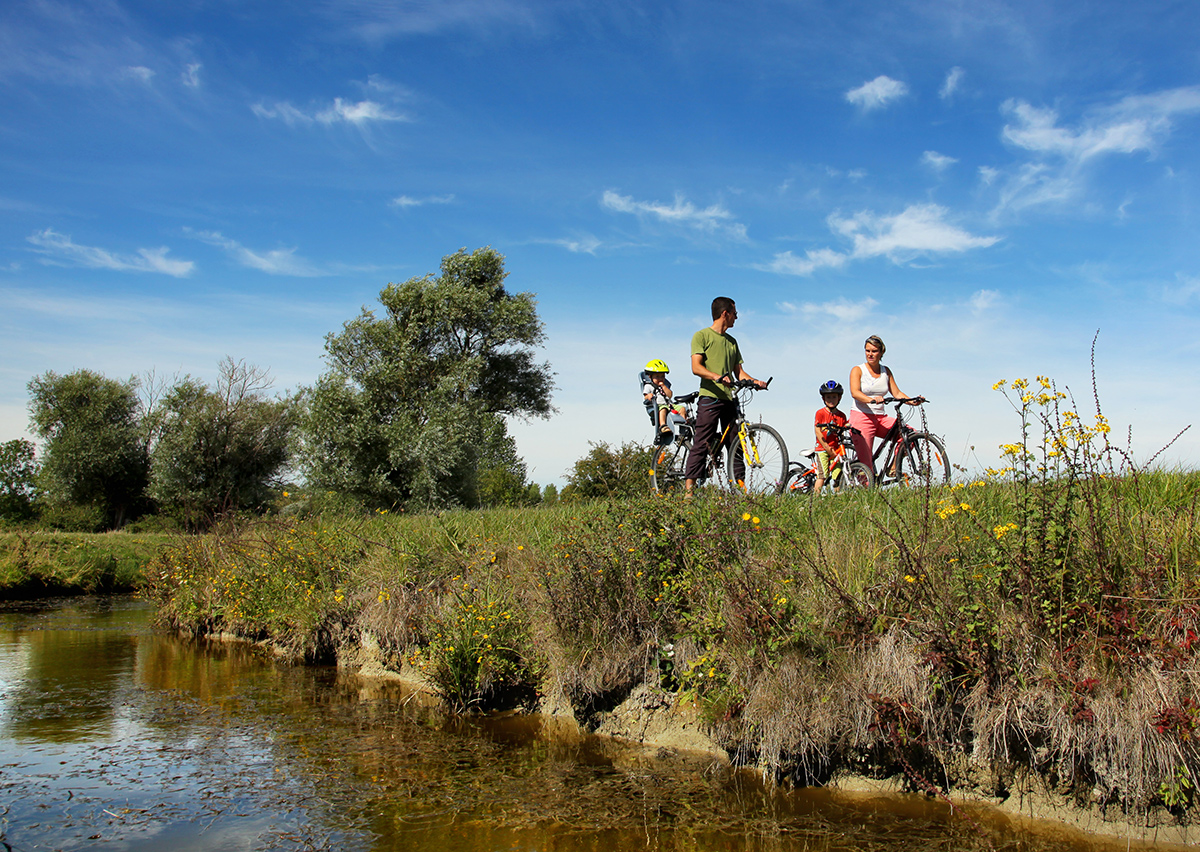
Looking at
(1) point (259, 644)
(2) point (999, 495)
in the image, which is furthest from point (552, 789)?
(1) point (259, 644)

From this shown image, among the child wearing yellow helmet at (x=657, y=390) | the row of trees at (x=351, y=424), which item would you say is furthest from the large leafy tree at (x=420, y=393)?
the child wearing yellow helmet at (x=657, y=390)

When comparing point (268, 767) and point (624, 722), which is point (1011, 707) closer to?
point (624, 722)

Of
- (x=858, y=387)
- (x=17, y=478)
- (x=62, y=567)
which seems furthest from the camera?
(x=17, y=478)

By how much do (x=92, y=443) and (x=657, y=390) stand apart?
44881mm

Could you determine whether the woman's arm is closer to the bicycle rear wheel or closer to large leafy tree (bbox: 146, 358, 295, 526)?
the bicycle rear wheel

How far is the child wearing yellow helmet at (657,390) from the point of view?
11.2 meters

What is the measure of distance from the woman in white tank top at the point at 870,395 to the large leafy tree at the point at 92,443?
4680cm

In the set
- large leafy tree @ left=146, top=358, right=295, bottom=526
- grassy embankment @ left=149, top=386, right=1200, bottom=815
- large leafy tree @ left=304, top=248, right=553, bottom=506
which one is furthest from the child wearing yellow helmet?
large leafy tree @ left=146, top=358, right=295, bottom=526

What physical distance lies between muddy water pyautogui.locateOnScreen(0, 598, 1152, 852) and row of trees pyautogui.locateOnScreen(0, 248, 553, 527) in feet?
57.1

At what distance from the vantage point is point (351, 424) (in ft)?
105

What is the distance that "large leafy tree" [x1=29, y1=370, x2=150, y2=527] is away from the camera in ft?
145

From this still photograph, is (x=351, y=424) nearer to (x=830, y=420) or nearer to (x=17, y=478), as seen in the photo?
(x=830, y=420)

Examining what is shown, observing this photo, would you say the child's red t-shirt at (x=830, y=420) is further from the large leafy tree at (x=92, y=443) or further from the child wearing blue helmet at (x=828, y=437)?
the large leafy tree at (x=92, y=443)

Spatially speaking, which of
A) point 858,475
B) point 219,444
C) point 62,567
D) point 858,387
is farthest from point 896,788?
point 219,444
